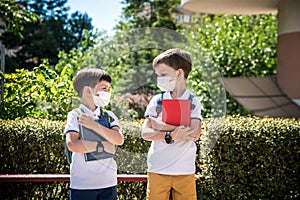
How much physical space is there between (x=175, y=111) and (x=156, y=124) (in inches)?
5.8

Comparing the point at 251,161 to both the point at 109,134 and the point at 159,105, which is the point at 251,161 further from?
the point at 109,134

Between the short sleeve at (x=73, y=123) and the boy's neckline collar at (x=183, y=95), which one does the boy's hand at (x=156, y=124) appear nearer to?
the boy's neckline collar at (x=183, y=95)

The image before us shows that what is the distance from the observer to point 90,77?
3324 mm

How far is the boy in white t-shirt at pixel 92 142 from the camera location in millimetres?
3312

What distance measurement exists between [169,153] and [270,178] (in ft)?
7.49

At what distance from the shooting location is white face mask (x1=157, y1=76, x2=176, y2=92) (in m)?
3.40

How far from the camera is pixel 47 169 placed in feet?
18.8

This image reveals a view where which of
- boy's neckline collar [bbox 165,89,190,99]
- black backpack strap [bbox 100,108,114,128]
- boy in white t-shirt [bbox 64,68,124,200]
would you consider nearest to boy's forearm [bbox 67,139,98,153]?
boy in white t-shirt [bbox 64,68,124,200]

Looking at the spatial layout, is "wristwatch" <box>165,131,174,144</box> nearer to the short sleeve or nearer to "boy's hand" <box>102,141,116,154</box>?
"boy's hand" <box>102,141,116,154</box>

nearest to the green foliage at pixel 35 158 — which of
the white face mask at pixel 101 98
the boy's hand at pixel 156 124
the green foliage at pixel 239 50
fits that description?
→ the boy's hand at pixel 156 124

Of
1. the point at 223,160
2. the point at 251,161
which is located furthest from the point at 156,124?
the point at 251,161

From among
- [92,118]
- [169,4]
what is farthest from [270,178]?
[169,4]

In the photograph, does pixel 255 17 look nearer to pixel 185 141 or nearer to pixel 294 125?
pixel 294 125

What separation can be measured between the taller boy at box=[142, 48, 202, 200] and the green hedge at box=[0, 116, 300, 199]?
1.63m
